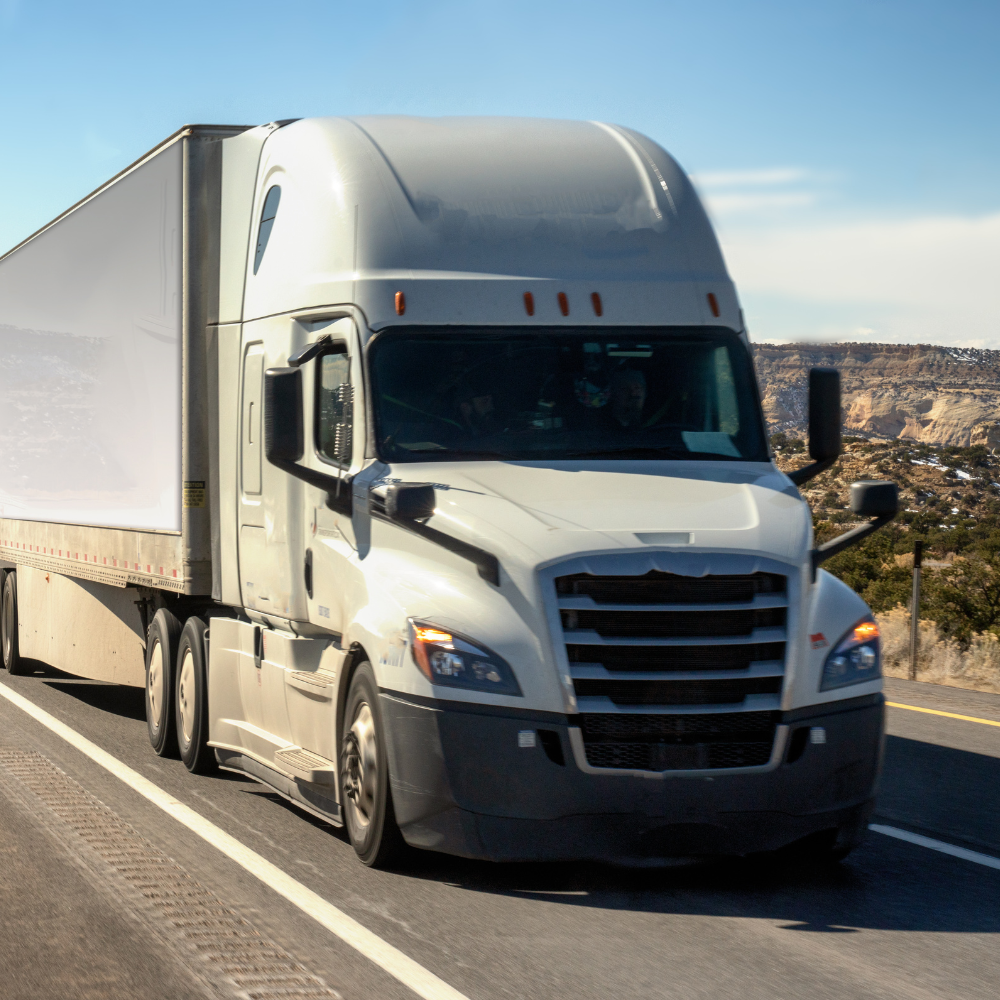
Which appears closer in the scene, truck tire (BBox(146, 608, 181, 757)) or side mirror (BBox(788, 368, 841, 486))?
side mirror (BBox(788, 368, 841, 486))

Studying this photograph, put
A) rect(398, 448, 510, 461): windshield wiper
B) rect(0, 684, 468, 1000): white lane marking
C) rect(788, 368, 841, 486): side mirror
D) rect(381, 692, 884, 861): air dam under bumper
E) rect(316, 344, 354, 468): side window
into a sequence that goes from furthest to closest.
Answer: rect(788, 368, 841, 486): side mirror < rect(316, 344, 354, 468): side window < rect(398, 448, 510, 461): windshield wiper < rect(381, 692, 884, 861): air dam under bumper < rect(0, 684, 468, 1000): white lane marking

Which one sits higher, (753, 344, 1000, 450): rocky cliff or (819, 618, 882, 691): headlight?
(753, 344, 1000, 450): rocky cliff

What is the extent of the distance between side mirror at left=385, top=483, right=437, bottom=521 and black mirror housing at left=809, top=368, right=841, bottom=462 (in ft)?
7.52

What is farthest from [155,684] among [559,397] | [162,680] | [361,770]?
[559,397]

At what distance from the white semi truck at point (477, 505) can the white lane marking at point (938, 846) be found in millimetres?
1004

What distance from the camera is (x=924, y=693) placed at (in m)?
14.6

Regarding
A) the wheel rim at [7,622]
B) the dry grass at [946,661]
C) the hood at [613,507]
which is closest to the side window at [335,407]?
the hood at [613,507]

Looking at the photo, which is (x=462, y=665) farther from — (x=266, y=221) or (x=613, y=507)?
(x=266, y=221)

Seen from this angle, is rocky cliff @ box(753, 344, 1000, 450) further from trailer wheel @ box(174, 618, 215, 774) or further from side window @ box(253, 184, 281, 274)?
side window @ box(253, 184, 281, 274)

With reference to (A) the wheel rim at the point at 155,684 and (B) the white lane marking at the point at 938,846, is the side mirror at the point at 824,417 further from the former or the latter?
(A) the wheel rim at the point at 155,684

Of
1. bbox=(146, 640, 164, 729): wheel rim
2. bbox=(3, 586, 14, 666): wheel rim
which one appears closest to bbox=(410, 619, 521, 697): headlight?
bbox=(146, 640, 164, 729): wheel rim

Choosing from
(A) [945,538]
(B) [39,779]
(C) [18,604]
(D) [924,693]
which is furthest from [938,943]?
(A) [945,538]

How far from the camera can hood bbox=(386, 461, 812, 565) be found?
6551 millimetres

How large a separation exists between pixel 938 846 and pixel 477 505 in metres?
3.04
